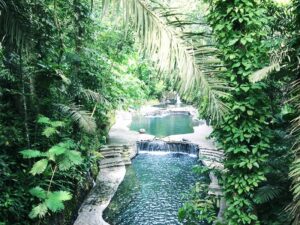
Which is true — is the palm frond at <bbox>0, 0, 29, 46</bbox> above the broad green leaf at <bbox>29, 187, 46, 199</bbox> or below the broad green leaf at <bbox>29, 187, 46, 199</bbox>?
above

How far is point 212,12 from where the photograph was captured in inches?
167

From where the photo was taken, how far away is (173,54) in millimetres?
2291

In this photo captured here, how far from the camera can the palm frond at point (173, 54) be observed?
2281 millimetres

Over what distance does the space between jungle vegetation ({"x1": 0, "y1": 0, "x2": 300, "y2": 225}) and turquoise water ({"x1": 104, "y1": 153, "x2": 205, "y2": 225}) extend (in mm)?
1013

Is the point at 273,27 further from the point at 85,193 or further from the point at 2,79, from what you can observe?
the point at 85,193

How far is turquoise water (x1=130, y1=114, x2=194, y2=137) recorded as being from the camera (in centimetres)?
2071

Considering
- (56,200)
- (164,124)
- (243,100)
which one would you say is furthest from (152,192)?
(164,124)

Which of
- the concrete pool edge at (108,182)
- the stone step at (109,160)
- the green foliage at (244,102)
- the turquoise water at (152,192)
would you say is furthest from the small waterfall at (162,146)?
the green foliage at (244,102)

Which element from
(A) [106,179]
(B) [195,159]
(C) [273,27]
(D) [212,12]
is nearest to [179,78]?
(D) [212,12]

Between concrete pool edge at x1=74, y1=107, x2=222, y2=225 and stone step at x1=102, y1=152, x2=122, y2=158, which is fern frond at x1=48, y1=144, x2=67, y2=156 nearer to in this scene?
concrete pool edge at x1=74, y1=107, x2=222, y2=225

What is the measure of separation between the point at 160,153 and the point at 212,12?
38.8 feet

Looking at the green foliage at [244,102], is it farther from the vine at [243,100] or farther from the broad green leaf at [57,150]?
the broad green leaf at [57,150]

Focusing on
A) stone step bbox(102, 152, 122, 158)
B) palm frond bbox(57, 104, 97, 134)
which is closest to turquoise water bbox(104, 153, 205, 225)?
stone step bbox(102, 152, 122, 158)

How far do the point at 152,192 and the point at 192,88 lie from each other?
26.8 ft
